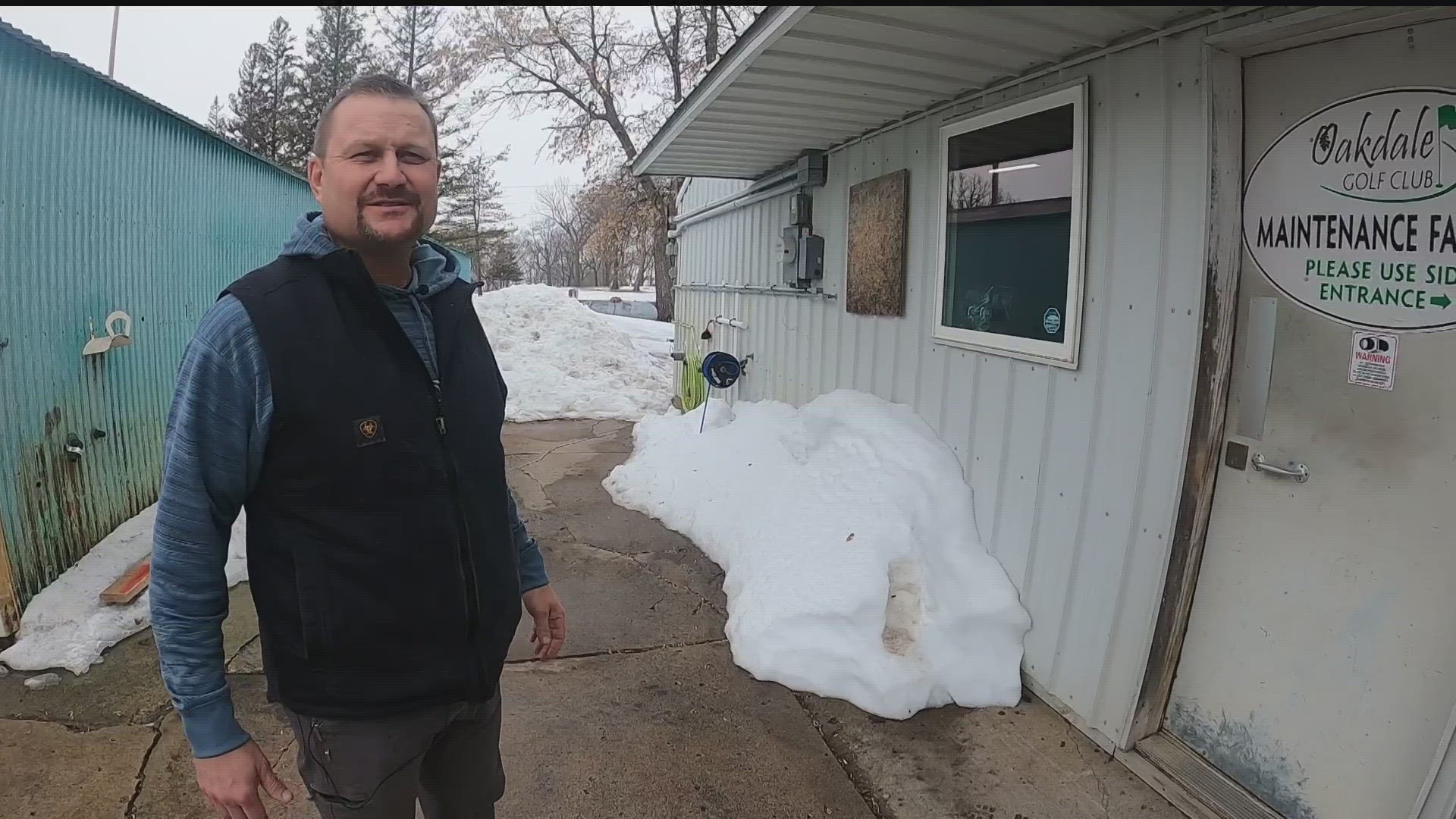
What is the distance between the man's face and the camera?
4.73 feet

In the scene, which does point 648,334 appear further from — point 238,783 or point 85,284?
point 238,783

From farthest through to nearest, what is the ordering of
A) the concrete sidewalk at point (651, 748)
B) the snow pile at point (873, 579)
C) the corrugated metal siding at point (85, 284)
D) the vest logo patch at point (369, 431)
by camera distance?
the corrugated metal siding at point (85, 284) → the snow pile at point (873, 579) → the concrete sidewalk at point (651, 748) → the vest logo patch at point (369, 431)

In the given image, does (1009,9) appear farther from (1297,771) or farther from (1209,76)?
(1297,771)

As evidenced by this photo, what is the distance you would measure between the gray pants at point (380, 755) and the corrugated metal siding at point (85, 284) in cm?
274

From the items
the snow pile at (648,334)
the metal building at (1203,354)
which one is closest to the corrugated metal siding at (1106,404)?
the metal building at (1203,354)

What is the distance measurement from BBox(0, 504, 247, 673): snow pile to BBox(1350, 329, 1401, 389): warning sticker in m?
3.70

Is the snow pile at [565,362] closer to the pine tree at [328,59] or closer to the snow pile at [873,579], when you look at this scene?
the snow pile at [873,579]

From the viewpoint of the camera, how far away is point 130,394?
4414mm

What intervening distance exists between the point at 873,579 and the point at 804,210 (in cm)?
280

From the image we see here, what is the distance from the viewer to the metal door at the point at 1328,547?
2.02 m

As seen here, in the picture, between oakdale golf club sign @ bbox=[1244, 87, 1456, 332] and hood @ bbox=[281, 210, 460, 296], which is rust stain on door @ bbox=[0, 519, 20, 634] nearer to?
hood @ bbox=[281, 210, 460, 296]

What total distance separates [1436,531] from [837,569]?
1957mm

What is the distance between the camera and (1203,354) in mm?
2477

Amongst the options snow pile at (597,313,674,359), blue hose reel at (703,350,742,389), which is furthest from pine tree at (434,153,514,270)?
blue hose reel at (703,350,742,389)
